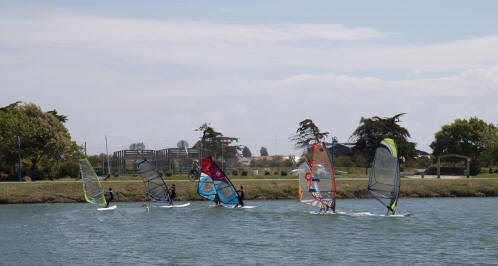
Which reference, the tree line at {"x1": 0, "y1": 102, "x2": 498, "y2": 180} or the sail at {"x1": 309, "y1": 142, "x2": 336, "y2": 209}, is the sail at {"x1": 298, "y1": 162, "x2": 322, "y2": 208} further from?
the tree line at {"x1": 0, "y1": 102, "x2": 498, "y2": 180}

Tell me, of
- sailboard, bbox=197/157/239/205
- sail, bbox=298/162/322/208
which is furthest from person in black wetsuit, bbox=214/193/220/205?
sail, bbox=298/162/322/208

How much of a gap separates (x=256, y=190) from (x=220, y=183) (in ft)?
30.2

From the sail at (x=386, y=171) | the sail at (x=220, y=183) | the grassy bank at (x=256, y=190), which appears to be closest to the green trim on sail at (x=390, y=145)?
the sail at (x=386, y=171)

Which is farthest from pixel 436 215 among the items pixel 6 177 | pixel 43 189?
pixel 6 177

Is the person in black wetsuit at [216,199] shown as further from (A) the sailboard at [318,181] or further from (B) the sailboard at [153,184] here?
(A) the sailboard at [318,181]

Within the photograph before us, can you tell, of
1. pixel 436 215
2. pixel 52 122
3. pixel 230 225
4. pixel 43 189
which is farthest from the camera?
pixel 52 122

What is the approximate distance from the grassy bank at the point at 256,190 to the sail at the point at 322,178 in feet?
45.0

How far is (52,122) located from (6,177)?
9.62 meters

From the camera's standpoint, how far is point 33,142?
70562 millimetres

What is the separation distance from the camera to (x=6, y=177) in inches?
2630

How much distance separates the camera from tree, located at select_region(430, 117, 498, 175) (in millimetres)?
96625

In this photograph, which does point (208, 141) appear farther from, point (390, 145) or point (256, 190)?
point (390, 145)

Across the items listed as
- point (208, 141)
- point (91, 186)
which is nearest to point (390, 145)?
point (91, 186)

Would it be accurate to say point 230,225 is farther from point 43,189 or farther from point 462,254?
point 43,189
